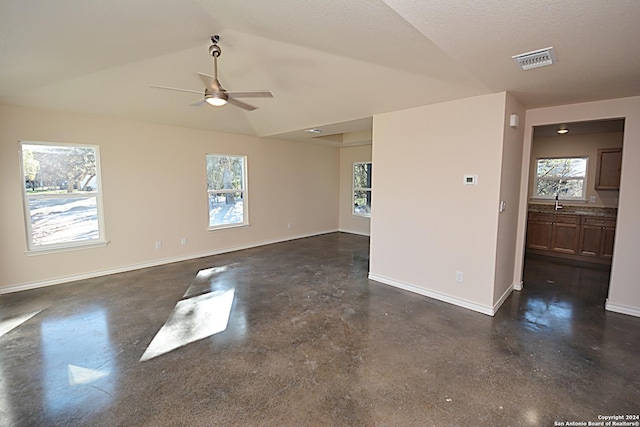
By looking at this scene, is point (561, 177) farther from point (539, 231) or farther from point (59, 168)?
point (59, 168)

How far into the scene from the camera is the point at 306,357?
97.1 inches

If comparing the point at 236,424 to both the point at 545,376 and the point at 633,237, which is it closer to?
the point at 545,376

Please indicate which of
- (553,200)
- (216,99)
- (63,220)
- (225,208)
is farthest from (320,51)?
(553,200)

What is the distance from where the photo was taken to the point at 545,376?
2.22 metres

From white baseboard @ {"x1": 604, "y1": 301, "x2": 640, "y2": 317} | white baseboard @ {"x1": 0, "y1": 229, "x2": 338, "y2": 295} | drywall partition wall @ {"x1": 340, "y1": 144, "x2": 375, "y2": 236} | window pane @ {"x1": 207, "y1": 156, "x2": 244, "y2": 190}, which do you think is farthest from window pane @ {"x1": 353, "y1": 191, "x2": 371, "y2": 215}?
white baseboard @ {"x1": 604, "y1": 301, "x2": 640, "y2": 317}

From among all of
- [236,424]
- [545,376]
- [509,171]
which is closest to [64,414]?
[236,424]

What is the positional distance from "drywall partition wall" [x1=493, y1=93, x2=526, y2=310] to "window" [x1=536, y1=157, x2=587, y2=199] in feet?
9.26

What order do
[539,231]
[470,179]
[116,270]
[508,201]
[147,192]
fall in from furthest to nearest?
[539,231], [147,192], [116,270], [508,201], [470,179]

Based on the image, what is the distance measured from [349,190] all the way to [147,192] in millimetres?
4958

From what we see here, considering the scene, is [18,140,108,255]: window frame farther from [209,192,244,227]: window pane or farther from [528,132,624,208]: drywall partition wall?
[528,132,624,208]: drywall partition wall

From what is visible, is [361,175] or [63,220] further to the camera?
[361,175]

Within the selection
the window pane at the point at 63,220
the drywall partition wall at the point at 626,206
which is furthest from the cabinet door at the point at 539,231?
the window pane at the point at 63,220

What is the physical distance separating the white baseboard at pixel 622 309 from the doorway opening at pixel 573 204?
0.81 metres

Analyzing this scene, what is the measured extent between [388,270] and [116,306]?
11.4 ft
